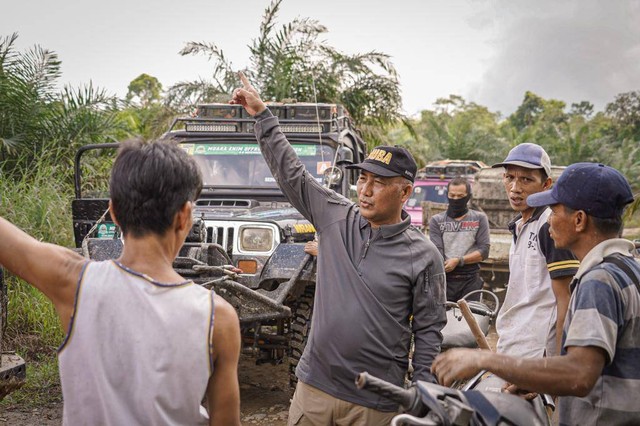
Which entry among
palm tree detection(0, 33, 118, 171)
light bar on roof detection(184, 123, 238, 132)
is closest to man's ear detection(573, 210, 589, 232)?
light bar on roof detection(184, 123, 238, 132)

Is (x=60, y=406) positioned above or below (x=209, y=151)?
below

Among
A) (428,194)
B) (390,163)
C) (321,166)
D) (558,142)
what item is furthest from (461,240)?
(558,142)

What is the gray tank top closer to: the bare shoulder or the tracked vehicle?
the bare shoulder

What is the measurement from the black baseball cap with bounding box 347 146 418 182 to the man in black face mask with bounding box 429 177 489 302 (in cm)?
331

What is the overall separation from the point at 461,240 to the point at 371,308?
154 inches

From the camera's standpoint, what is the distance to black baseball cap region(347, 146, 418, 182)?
3334 mm

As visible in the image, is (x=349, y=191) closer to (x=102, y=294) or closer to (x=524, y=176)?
(x=524, y=176)

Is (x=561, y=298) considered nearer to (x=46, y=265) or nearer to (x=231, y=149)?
(x=46, y=265)

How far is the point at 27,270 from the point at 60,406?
14.3ft

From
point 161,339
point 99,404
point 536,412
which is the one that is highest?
point 161,339

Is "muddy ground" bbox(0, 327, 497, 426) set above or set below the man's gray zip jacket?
below

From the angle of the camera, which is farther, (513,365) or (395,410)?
(395,410)

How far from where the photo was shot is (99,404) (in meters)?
1.76

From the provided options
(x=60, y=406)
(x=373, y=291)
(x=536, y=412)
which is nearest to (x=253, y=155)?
(x=60, y=406)
